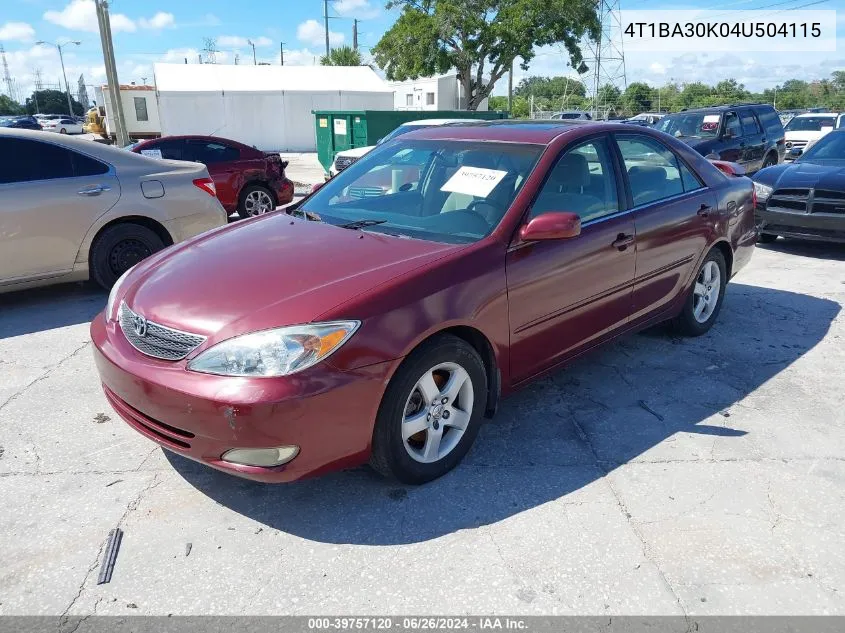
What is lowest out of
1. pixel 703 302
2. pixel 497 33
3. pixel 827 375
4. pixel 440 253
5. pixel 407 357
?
pixel 827 375

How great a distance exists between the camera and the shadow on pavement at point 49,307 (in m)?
5.46

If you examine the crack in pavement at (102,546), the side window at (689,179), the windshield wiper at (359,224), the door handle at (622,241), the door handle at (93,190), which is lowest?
the crack in pavement at (102,546)

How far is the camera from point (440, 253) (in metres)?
3.12

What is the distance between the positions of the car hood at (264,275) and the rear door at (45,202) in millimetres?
2668

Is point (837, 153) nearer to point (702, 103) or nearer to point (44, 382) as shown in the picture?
point (44, 382)

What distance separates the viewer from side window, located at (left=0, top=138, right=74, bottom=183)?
218 inches

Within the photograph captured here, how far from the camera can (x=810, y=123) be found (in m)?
20.6

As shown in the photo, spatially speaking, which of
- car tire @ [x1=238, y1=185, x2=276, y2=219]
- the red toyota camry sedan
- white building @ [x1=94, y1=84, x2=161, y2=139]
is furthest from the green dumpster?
white building @ [x1=94, y1=84, x2=161, y2=139]

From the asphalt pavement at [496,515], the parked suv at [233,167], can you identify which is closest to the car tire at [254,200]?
the parked suv at [233,167]

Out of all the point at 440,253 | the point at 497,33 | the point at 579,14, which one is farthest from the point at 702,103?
the point at 440,253

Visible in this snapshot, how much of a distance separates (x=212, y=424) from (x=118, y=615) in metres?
0.73

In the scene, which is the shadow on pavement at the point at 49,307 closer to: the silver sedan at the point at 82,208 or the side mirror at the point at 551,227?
the silver sedan at the point at 82,208

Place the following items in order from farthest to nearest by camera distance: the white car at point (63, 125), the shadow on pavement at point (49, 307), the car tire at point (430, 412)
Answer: the white car at point (63, 125), the shadow on pavement at point (49, 307), the car tire at point (430, 412)

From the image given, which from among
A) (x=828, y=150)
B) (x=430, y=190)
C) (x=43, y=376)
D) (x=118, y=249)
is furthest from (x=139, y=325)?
(x=828, y=150)
